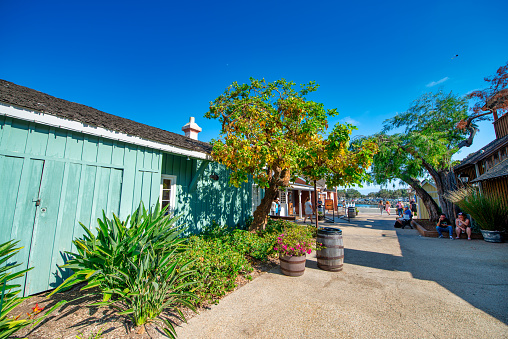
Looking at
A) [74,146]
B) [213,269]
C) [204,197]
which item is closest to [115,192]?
[74,146]

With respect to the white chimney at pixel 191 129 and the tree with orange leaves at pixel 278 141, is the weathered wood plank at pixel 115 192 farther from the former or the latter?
the white chimney at pixel 191 129

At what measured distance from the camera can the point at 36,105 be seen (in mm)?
3896

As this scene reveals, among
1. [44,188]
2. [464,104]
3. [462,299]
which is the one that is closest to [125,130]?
[44,188]

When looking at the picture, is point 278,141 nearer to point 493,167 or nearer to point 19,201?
point 19,201

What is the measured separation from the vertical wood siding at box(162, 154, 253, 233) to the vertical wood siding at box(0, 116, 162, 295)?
1.76m

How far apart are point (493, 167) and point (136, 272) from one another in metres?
13.8

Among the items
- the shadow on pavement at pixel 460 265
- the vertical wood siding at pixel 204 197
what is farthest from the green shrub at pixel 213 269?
the shadow on pavement at pixel 460 265

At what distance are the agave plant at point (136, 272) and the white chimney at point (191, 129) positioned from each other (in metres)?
6.04

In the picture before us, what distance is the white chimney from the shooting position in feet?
31.0

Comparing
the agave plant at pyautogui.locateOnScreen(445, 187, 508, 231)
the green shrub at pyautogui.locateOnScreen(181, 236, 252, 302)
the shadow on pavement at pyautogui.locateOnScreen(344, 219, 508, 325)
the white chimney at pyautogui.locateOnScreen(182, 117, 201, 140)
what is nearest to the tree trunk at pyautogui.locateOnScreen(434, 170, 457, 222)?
the agave plant at pyautogui.locateOnScreen(445, 187, 508, 231)

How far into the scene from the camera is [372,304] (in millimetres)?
3586

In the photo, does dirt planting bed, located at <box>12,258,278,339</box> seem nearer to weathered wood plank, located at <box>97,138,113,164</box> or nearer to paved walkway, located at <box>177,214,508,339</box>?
paved walkway, located at <box>177,214,508,339</box>

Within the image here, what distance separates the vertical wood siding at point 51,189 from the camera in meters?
3.64

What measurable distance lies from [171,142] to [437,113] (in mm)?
13860
